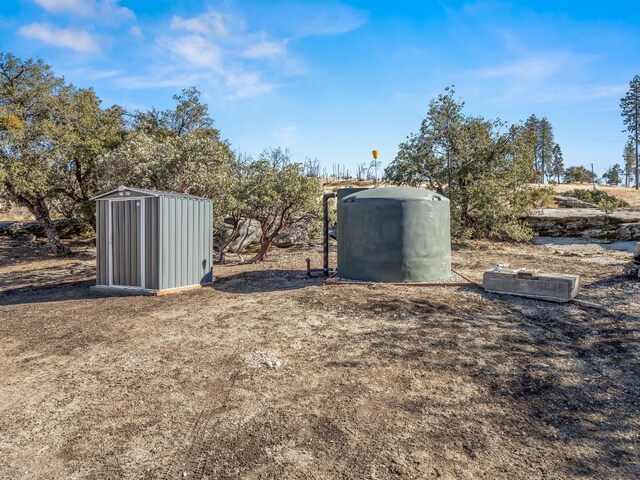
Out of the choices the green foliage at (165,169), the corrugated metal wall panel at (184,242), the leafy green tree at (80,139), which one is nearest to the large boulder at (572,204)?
the green foliage at (165,169)

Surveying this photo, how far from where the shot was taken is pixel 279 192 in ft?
37.3

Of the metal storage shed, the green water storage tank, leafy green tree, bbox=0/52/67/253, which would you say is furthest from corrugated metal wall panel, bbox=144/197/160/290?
leafy green tree, bbox=0/52/67/253

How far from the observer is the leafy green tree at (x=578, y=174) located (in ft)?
196

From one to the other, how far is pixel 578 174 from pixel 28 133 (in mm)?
67519

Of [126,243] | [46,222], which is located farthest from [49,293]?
[46,222]

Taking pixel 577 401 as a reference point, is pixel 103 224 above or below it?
above

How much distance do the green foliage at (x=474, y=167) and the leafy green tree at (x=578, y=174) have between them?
176ft

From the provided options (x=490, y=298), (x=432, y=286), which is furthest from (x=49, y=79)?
(x=490, y=298)

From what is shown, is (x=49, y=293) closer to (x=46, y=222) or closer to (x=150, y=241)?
(x=150, y=241)

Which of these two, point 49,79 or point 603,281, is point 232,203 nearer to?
point 603,281

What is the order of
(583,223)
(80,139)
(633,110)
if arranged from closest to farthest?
(80,139), (583,223), (633,110)

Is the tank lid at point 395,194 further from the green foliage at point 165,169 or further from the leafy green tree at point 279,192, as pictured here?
the green foliage at point 165,169

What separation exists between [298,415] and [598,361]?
3.37 metres

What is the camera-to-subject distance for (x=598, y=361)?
14.0 feet
